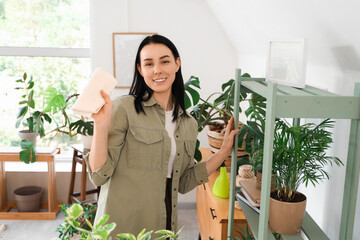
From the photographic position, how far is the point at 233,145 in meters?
1.58

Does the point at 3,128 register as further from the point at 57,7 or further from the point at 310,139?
the point at 310,139

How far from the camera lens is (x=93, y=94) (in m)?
1.19

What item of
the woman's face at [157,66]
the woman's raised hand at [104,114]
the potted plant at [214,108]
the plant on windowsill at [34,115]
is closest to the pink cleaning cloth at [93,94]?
the woman's raised hand at [104,114]

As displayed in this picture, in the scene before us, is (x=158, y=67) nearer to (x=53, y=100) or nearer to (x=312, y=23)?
(x=312, y=23)

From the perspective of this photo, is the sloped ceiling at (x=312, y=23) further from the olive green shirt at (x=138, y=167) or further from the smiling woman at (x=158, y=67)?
the olive green shirt at (x=138, y=167)

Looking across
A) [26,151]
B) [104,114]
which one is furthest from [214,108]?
[26,151]

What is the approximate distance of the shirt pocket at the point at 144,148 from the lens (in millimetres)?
1517

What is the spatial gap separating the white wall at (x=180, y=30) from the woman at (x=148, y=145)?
203 centimetres

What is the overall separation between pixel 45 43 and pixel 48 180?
58.2 inches

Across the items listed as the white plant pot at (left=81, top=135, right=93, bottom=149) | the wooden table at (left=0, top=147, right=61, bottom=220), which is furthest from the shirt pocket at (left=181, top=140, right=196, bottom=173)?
the wooden table at (left=0, top=147, right=61, bottom=220)

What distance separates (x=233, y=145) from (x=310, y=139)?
51 cm

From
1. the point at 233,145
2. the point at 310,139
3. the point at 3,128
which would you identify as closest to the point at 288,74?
the point at 310,139

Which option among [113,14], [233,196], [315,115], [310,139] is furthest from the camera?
[113,14]

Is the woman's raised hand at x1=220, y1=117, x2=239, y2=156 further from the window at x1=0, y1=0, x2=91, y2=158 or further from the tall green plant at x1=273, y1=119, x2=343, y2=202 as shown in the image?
the window at x1=0, y1=0, x2=91, y2=158
